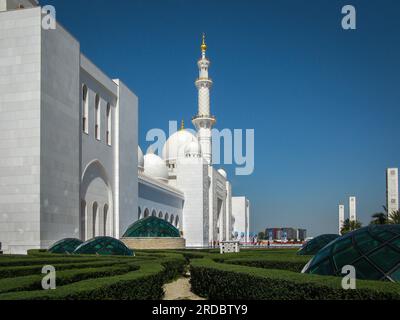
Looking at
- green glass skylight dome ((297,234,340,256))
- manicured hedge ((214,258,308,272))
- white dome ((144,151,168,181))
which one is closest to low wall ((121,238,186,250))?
green glass skylight dome ((297,234,340,256))

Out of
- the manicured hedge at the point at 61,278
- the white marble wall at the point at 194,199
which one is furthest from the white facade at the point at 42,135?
the white marble wall at the point at 194,199

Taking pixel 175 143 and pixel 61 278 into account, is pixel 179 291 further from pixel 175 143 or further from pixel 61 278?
pixel 175 143

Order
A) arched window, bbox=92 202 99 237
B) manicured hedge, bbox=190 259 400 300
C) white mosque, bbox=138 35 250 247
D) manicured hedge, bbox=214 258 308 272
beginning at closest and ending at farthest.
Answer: manicured hedge, bbox=190 259 400 300
manicured hedge, bbox=214 258 308 272
arched window, bbox=92 202 99 237
white mosque, bbox=138 35 250 247

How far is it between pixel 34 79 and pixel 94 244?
802cm

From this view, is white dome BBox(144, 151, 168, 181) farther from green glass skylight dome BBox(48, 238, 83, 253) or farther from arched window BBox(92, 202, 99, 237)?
green glass skylight dome BBox(48, 238, 83, 253)

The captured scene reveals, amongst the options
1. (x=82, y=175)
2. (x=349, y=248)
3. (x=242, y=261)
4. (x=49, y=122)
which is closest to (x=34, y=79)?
(x=49, y=122)

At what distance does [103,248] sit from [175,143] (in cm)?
3795

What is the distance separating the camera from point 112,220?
28594 millimetres

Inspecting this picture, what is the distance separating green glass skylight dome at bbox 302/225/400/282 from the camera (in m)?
7.15

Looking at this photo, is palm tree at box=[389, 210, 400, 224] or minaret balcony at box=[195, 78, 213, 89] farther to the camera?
minaret balcony at box=[195, 78, 213, 89]

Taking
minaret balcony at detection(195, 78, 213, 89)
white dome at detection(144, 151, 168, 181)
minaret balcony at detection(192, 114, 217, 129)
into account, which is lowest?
white dome at detection(144, 151, 168, 181)

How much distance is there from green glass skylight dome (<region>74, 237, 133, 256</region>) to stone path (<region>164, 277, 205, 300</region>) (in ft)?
12.4

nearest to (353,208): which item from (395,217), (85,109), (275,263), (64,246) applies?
(395,217)

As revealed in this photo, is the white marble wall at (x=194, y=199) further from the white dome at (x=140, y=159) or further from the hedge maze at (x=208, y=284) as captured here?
the hedge maze at (x=208, y=284)
